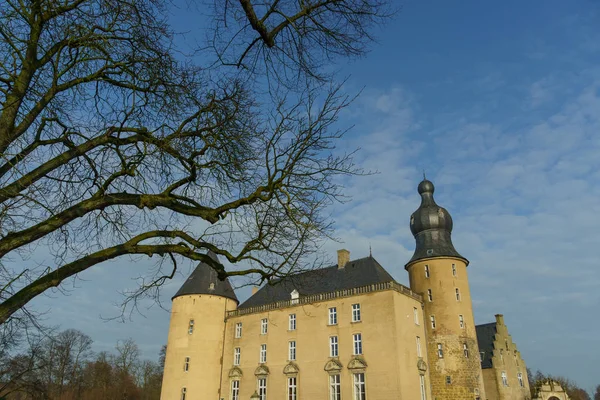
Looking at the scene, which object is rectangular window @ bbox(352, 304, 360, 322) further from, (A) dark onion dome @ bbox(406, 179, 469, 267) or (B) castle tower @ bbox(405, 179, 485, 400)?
(A) dark onion dome @ bbox(406, 179, 469, 267)

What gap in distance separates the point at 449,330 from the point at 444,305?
1.50 metres

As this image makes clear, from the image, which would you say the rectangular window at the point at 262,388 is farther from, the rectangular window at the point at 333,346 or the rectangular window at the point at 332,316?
the rectangular window at the point at 332,316

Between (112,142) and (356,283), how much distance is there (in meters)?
24.6

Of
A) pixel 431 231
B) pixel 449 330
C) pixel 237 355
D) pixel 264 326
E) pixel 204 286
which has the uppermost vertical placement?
pixel 431 231

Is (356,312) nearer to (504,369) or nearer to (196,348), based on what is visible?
(196,348)

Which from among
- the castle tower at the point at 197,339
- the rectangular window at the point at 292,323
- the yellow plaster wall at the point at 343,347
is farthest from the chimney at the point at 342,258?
the castle tower at the point at 197,339

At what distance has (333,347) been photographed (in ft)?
92.2

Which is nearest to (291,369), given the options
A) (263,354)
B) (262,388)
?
(262,388)

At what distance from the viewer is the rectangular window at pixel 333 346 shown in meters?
27.9

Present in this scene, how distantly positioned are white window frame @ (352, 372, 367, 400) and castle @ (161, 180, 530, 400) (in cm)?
5

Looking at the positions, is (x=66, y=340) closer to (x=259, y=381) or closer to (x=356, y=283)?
(x=259, y=381)

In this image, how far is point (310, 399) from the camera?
27703mm

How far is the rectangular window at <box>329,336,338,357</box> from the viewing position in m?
27.9

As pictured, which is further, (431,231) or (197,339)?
(197,339)
